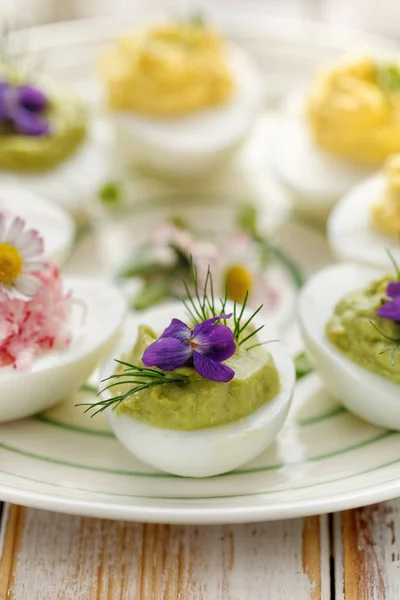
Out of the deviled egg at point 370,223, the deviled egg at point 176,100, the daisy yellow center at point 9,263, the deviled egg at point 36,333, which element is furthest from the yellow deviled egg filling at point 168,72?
the daisy yellow center at point 9,263

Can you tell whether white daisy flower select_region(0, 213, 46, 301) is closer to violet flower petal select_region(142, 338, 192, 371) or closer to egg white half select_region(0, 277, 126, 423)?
egg white half select_region(0, 277, 126, 423)

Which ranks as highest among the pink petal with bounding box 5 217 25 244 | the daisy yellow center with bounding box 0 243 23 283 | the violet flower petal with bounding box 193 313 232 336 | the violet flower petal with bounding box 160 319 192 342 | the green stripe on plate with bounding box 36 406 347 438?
the pink petal with bounding box 5 217 25 244

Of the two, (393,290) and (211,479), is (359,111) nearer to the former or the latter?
(393,290)

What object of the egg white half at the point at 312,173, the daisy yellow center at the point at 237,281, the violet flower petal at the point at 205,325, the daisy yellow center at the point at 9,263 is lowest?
the daisy yellow center at the point at 237,281

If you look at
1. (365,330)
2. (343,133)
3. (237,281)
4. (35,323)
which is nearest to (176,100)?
(343,133)

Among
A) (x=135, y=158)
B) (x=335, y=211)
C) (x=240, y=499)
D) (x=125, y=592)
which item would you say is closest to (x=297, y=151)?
(x=335, y=211)

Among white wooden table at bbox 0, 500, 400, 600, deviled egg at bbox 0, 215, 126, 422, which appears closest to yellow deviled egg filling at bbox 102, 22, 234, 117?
deviled egg at bbox 0, 215, 126, 422

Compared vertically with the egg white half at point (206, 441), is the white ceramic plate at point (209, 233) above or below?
below

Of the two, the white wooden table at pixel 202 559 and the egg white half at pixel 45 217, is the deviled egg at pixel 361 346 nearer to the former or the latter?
the white wooden table at pixel 202 559
